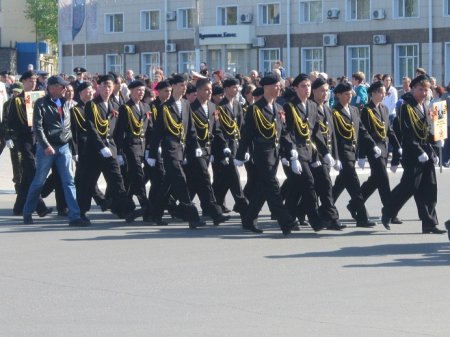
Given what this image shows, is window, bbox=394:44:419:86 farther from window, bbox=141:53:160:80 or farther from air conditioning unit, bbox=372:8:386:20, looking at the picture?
window, bbox=141:53:160:80

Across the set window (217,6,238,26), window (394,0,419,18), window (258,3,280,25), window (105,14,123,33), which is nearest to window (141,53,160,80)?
window (105,14,123,33)

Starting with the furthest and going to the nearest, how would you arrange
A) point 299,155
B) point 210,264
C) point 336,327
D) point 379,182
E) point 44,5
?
1. point 44,5
2. point 379,182
3. point 299,155
4. point 210,264
5. point 336,327

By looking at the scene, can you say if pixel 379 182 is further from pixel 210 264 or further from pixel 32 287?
pixel 32 287

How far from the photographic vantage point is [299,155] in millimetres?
14812

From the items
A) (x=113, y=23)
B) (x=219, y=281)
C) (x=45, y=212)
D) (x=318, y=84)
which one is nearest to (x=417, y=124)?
(x=318, y=84)

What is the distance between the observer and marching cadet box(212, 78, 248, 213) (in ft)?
54.0

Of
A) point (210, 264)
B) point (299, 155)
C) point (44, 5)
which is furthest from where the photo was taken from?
point (44, 5)

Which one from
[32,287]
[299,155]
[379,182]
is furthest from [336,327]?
[379,182]

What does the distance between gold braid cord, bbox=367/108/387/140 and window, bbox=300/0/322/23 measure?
43748 mm

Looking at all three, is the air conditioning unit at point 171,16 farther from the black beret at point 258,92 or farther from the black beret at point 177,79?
the black beret at point 177,79

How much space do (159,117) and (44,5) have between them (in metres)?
72.4

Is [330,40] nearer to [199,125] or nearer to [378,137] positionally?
[199,125]

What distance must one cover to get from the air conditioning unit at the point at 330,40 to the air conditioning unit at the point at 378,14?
8.23ft

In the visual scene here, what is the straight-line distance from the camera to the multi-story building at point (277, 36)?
55.0m
